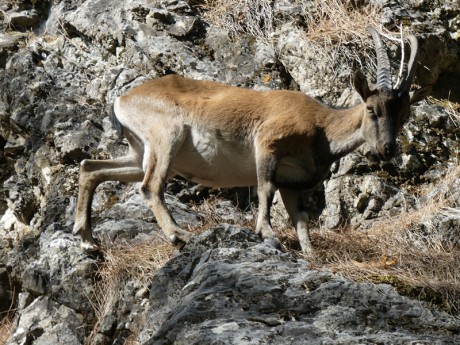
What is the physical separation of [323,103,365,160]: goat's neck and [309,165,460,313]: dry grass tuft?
885 mm

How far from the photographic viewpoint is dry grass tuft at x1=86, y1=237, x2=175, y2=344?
8195mm

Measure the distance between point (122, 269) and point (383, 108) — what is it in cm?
311

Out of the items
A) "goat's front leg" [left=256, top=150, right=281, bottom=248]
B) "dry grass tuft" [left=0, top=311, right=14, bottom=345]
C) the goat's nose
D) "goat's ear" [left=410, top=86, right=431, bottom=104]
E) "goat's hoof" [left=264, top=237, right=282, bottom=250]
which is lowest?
"dry grass tuft" [left=0, top=311, right=14, bottom=345]

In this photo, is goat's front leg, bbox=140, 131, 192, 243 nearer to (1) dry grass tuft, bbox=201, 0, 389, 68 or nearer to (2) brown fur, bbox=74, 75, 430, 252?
(2) brown fur, bbox=74, 75, 430, 252

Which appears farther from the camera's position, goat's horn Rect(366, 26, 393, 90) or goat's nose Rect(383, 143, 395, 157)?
goat's horn Rect(366, 26, 393, 90)

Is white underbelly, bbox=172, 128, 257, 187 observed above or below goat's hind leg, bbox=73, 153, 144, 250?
above

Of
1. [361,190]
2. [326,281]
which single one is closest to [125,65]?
[361,190]

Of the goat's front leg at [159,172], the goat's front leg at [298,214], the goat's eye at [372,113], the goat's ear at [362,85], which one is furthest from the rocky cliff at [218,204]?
the goat's ear at [362,85]

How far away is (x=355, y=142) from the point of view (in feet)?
28.8

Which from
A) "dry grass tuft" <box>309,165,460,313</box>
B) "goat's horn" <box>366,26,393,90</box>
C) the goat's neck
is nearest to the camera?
"dry grass tuft" <box>309,165,460,313</box>

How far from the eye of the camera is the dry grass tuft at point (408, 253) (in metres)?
6.17

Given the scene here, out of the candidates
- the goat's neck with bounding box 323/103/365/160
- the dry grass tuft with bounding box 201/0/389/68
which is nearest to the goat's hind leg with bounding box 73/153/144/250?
the goat's neck with bounding box 323/103/365/160

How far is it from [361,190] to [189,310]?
499cm

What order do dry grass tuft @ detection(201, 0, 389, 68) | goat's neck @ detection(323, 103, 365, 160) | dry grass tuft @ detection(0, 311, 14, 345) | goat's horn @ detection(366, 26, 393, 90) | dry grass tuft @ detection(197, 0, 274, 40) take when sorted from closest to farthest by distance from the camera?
1. goat's horn @ detection(366, 26, 393, 90)
2. goat's neck @ detection(323, 103, 365, 160)
3. dry grass tuft @ detection(0, 311, 14, 345)
4. dry grass tuft @ detection(201, 0, 389, 68)
5. dry grass tuft @ detection(197, 0, 274, 40)
